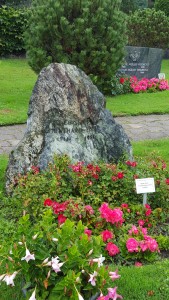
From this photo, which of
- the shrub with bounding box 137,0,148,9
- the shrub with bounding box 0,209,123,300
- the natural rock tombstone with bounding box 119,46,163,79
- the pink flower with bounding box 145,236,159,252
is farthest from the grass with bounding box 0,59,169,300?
the shrub with bounding box 137,0,148,9

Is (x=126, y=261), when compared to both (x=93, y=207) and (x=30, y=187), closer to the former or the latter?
(x=93, y=207)

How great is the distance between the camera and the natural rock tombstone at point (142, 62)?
46.5 ft

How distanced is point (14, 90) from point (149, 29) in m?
7.63

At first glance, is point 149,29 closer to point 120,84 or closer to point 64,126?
point 120,84

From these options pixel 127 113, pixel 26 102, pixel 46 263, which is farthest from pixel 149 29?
pixel 46 263

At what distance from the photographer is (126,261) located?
4223 mm

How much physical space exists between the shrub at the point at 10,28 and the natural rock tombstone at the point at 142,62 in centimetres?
812

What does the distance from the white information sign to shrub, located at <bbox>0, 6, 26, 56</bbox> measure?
17083mm

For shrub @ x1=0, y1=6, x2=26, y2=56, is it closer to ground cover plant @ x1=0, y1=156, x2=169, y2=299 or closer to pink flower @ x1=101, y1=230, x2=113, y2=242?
ground cover plant @ x1=0, y1=156, x2=169, y2=299

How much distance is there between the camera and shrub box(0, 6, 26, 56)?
20642 mm

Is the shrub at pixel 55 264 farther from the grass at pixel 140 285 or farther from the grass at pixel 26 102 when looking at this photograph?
the grass at pixel 26 102

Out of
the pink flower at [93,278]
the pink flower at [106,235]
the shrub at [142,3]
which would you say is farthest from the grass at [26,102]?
the shrub at [142,3]

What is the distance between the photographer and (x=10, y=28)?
20.8m

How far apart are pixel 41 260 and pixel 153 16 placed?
17210 millimetres
